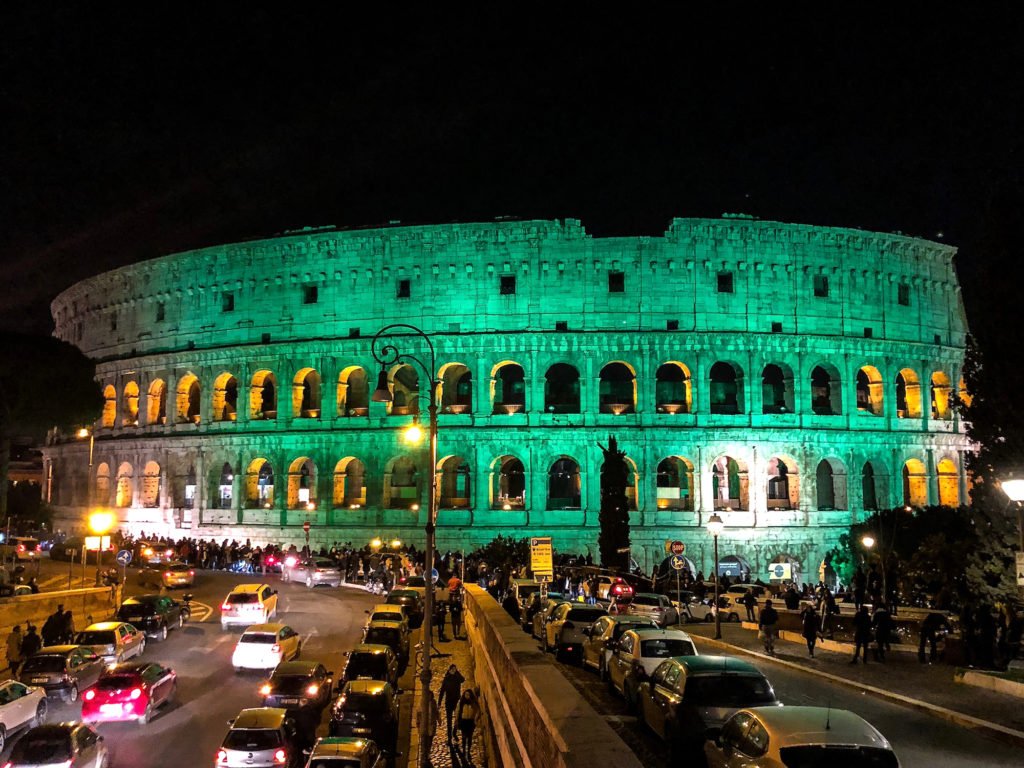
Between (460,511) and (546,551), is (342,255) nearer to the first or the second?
(460,511)

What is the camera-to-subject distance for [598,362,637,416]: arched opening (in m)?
44.2

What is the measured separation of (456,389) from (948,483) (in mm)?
26090

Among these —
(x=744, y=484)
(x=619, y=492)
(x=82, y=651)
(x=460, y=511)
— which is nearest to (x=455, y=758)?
(x=82, y=651)

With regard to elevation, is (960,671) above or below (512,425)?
below

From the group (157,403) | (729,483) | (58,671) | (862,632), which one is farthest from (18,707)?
(157,403)

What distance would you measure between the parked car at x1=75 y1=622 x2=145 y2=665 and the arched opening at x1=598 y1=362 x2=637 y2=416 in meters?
25.6

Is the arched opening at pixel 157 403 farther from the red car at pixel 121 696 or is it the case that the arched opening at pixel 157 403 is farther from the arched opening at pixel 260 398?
the red car at pixel 121 696

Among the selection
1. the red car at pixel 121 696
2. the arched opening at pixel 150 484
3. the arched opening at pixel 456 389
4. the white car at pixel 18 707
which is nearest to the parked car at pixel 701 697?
the red car at pixel 121 696

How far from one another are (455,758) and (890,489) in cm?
3493

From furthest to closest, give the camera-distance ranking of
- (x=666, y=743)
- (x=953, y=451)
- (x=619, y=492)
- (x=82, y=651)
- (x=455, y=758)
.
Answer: (x=953, y=451) → (x=619, y=492) → (x=82, y=651) → (x=455, y=758) → (x=666, y=743)

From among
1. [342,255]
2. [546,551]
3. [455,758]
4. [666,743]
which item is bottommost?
[455,758]

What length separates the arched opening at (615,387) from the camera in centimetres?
4425

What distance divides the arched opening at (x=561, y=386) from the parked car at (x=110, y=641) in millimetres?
25484

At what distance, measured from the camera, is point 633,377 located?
144ft
